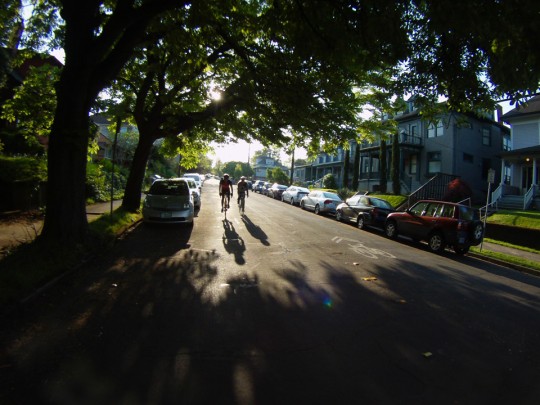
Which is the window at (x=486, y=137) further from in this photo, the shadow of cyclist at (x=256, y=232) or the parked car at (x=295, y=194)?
the shadow of cyclist at (x=256, y=232)

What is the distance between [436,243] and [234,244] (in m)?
6.77

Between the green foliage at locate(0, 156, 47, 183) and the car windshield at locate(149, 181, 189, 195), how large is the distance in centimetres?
409

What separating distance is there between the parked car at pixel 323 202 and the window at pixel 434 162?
13.1 meters

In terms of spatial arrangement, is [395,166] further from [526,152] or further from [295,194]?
[526,152]

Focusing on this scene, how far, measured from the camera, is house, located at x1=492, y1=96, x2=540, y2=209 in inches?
894

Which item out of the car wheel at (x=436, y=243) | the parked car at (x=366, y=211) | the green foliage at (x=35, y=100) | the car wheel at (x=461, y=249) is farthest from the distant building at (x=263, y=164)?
the car wheel at (x=461, y=249)

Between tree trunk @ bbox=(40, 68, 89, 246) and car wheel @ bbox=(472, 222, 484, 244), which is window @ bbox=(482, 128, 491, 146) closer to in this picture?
car wheel @ bbox=(472, 222, 484, 244)

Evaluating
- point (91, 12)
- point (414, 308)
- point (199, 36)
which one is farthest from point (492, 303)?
point (91, 12)

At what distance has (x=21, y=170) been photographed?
1284 cm

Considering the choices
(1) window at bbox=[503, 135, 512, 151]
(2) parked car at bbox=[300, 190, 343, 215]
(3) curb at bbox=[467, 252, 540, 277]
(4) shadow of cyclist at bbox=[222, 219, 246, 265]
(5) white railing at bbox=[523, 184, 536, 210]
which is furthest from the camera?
(1) window at bbox=[503, 135, 512, 151]

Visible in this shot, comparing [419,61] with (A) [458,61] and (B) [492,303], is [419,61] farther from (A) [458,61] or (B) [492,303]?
(B) [492,303]

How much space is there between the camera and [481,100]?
6766 mm

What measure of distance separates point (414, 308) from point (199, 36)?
24.5 feet

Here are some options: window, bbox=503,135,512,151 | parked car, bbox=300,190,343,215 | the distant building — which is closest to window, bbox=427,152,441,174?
window, bbox=503,135,512,151
